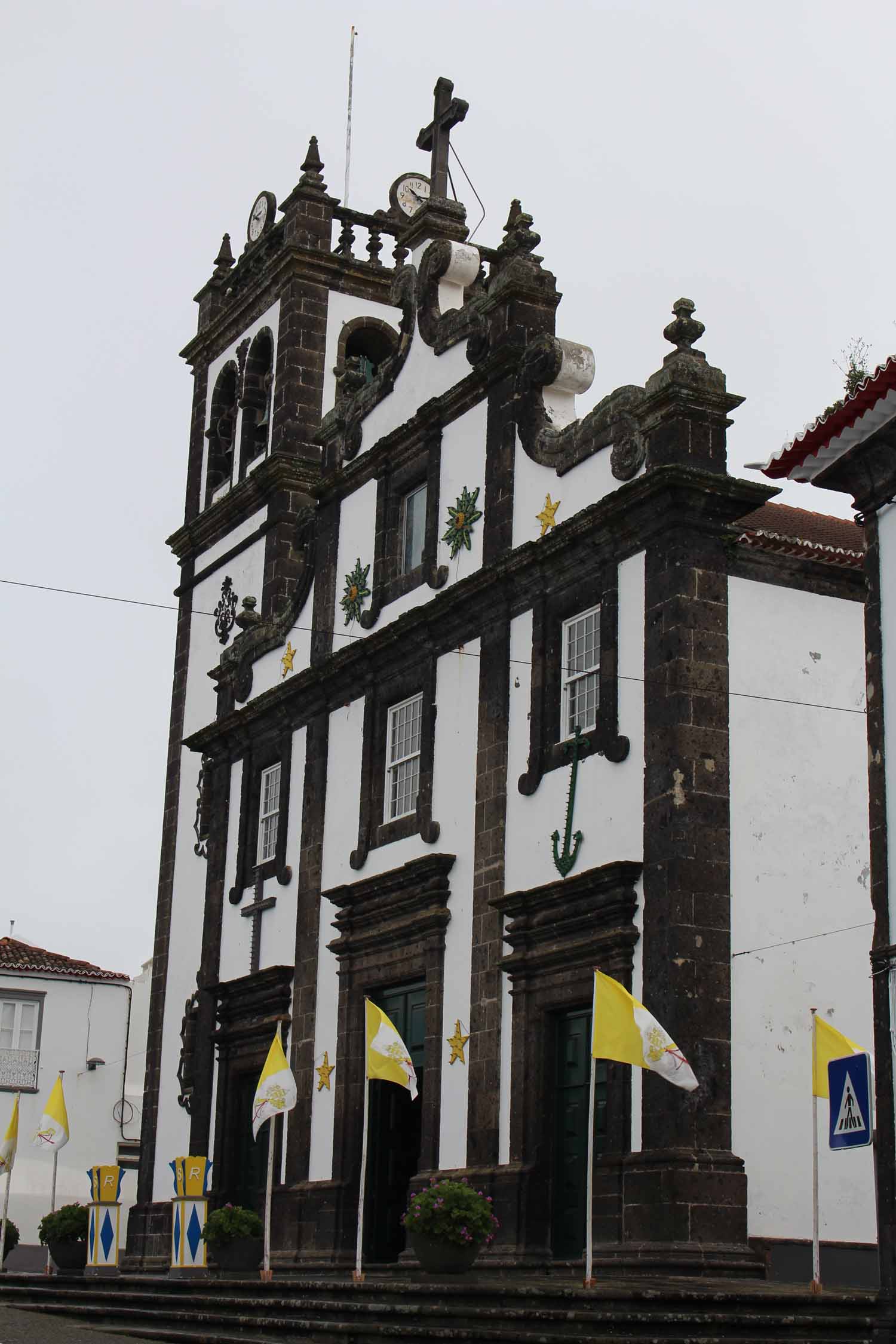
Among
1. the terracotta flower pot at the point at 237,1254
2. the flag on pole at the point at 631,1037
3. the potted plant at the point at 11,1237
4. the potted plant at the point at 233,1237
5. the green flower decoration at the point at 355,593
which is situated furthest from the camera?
the potted plant at the point at 11,1237

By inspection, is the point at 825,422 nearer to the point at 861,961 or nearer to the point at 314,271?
the point at 861,961

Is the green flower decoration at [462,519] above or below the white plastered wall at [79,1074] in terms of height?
above

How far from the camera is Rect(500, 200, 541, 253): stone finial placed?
2230 centimetres

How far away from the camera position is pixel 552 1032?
19375mm

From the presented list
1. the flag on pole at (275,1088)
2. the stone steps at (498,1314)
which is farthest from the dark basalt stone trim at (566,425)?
the stone steps at (498,1314)

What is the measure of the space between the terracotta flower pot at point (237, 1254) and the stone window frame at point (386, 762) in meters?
4.24

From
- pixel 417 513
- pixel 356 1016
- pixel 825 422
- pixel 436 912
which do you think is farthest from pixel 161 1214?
pixel 825 422

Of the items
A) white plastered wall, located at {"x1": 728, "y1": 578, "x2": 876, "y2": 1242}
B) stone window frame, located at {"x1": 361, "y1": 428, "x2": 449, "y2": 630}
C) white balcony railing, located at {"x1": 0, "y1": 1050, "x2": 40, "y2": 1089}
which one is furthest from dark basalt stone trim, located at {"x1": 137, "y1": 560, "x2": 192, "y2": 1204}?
white plastered wall, located at {"x1": 728, "y1": 578, "x2": 876, "y2": 1242}

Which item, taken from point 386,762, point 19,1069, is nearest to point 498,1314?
point 386,762

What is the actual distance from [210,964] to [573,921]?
363 inches

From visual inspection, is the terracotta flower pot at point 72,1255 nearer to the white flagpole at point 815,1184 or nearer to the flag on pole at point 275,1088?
the flag on pole at point 275,1088

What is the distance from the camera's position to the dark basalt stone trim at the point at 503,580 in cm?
1878

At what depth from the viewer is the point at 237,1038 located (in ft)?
84.5

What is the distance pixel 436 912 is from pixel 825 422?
8.37 metres
